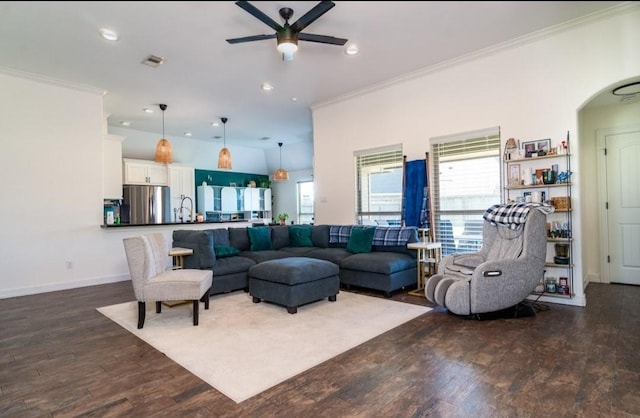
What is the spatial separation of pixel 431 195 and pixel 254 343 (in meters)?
3.38

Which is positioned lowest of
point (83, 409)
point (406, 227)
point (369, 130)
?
point (83, 409)

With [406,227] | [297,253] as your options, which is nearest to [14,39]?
[297,253]

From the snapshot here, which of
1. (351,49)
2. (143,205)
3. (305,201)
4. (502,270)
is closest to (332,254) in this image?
(502,270)

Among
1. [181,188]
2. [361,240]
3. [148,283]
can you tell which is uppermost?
[181,188]

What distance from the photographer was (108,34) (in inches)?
147

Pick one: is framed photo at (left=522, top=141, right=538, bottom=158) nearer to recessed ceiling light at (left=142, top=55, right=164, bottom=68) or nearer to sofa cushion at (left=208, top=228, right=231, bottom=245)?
sofa cushion at (left=208, top=228, right=231, bottom=245)

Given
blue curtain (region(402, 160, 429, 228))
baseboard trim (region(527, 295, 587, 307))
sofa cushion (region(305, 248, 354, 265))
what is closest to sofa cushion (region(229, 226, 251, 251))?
sofa cushion (region(305, 248, 354, 265))

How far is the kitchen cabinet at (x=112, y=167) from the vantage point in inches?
255

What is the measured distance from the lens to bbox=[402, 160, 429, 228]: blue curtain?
16.7ft

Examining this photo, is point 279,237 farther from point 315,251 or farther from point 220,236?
point 220,236

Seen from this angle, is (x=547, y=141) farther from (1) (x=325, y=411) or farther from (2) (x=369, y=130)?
(1) (x=325, y=411)

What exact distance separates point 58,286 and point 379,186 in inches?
207

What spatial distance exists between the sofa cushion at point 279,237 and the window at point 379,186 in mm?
1312

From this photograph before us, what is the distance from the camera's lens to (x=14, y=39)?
12.7 feet
